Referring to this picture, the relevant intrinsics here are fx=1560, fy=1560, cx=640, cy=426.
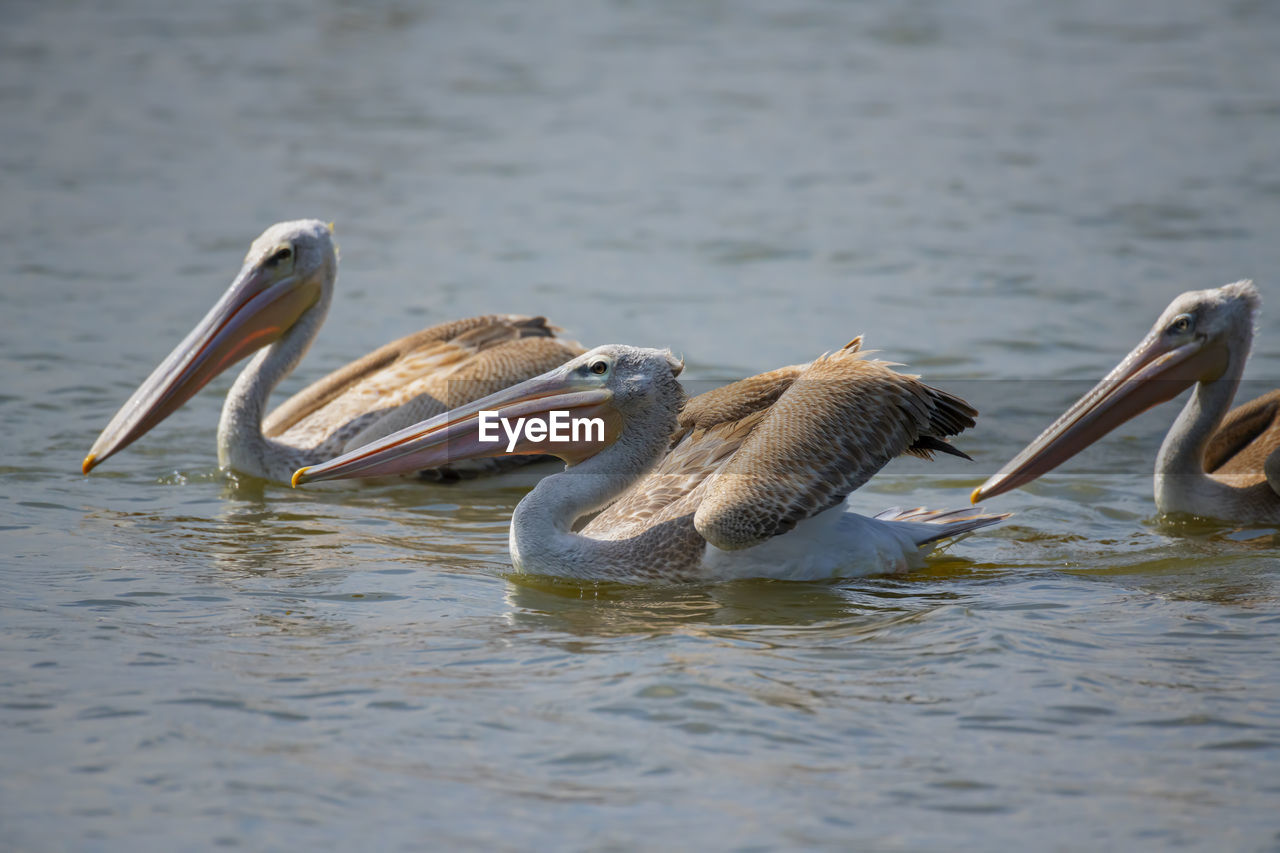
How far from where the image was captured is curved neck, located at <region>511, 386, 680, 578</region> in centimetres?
534

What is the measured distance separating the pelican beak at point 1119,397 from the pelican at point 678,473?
539 mm

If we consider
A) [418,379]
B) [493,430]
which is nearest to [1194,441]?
[493,430]

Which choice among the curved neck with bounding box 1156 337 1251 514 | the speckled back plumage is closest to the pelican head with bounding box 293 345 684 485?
the curved neck with bounding box 1156 337 1251 514

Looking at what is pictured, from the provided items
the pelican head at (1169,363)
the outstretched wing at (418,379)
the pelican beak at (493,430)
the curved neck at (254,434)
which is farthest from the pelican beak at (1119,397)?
the curved neck at (254,434)

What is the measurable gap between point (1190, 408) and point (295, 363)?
3.93 meters

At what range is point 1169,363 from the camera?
20.4ft

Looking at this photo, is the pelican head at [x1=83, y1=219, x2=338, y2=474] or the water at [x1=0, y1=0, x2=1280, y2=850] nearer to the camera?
the water at [x1=0, y1=0, x2=1280, y2=850]

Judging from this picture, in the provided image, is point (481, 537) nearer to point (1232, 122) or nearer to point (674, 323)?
point (674, 323)

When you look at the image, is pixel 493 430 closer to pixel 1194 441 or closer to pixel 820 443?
pixel 820 443

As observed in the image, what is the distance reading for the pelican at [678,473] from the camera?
210 inches

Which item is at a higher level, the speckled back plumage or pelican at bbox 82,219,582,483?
pelican at bbox 82,219,582,483

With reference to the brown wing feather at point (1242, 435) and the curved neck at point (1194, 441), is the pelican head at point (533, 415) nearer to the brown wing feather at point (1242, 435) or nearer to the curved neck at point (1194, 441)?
the curved neck at point (1194, 441)

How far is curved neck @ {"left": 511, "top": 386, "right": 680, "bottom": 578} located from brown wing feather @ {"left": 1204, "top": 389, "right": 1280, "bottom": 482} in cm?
261

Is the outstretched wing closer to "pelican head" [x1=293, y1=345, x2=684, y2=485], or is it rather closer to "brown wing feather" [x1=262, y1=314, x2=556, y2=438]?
"brown wing feather" [x1=262, y1=314, x2=556, y2=438]
